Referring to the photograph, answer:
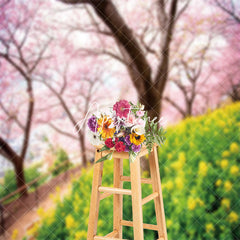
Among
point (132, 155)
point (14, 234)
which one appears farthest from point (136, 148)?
point (14, 234)

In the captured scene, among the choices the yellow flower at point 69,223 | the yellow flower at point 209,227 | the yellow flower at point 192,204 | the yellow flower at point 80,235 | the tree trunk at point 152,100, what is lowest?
the yellow flower at point 209,227

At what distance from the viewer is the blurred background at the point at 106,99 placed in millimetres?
2129

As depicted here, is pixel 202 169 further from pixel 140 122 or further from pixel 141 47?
pixel 140 122

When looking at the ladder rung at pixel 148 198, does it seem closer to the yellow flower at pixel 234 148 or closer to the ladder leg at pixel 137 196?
the ladder leg at pixel 137 196

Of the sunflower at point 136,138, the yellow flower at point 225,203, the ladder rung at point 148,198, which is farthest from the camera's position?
the yellow flower at point 225,203

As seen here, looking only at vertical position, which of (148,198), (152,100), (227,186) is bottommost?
(227,186)

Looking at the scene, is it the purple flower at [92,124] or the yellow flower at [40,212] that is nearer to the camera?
the purple flower at [92,124]

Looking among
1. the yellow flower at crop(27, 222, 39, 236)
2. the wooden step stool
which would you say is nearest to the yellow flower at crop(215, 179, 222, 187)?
the wooden step stool

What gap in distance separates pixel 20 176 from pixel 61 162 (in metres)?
0.35

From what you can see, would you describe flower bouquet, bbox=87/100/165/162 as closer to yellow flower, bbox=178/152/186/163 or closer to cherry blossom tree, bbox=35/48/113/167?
yellow flower, bbox=178/152/186/163

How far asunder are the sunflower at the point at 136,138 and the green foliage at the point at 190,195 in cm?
90

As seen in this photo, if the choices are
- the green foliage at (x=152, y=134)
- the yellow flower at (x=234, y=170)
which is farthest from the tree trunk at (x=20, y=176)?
the yellow flower at (x=234, y=170)

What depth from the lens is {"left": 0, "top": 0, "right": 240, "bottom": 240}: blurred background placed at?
2129 mm

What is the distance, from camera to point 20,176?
7.45 ft
